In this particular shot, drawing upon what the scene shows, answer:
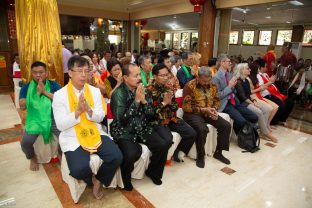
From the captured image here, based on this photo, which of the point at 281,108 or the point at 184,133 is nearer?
the point at 184,133

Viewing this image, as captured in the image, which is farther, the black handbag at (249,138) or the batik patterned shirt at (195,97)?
the black handbag at (249,138)

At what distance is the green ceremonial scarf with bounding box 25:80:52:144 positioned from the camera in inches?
97.3

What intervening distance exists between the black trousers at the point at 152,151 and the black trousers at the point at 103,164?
102 millimetres

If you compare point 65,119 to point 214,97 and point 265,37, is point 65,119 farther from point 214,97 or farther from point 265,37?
point 265,37

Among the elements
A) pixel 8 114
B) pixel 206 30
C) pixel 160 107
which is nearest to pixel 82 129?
pixel 160 107

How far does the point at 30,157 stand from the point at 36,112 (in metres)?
0.53

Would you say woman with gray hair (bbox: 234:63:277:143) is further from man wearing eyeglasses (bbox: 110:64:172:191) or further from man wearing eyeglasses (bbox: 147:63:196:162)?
man wearing eyeglasses (bbox: 110:64:172:191)

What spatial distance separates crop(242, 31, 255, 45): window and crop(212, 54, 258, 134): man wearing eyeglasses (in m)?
11.6

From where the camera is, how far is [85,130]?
211 cm

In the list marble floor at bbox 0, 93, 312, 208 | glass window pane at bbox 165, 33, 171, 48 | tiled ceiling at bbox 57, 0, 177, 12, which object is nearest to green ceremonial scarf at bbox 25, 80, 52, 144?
marble floor at bbox 0, 93, 312, 208

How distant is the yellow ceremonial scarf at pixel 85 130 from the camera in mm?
2072

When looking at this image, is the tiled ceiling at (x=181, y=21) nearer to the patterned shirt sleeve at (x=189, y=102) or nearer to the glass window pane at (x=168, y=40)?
the glass window pane at (x=168, y=40)

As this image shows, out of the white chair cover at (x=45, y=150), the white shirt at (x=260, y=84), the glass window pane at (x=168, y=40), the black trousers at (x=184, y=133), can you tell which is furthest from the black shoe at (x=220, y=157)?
the glass window pane at (x=168, y=40)

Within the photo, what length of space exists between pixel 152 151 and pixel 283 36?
520 inches
